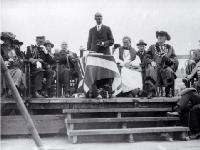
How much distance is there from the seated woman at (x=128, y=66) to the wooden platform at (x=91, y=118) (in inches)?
40.4

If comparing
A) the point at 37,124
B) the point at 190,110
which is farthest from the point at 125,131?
the point at 37,124

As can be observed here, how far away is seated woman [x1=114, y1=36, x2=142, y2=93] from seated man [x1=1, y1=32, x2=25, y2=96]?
2.79m

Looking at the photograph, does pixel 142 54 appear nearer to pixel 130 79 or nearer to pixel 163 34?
pixel 163 34

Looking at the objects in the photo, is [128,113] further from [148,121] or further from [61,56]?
[61,56]

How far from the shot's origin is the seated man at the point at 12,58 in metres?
8.20

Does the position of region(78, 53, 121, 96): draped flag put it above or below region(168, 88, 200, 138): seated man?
above

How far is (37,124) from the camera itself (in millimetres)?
8156

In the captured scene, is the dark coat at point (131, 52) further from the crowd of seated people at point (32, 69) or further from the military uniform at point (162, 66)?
the crowd of seated people at point (32, 69)

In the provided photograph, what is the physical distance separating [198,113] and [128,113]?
173cm

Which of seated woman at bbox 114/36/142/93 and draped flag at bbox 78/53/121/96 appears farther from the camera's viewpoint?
seated woman at bbox 114/36/142/93

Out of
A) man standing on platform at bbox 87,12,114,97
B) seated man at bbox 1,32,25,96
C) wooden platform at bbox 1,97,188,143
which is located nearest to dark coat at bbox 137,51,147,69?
man standing on platform at bbox 87,12,114,97

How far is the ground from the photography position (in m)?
7.03

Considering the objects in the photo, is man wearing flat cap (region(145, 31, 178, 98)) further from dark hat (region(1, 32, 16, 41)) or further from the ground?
dark hat (region(1, 32, 16, 41))

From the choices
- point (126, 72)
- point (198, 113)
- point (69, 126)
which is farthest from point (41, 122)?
point (198, 113)
